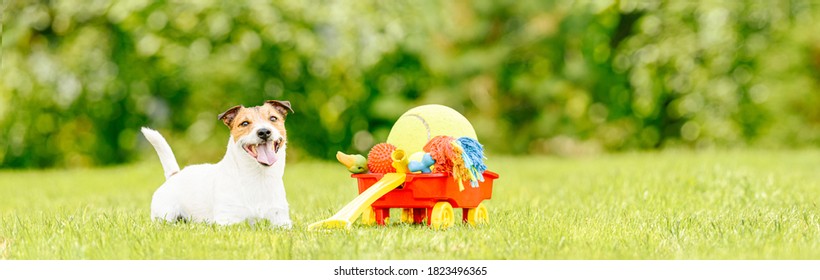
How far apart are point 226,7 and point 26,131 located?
4305mm

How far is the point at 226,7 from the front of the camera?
1228 centimetres

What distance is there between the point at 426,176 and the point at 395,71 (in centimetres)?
1002

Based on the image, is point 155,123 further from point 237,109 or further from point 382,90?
point 237,109

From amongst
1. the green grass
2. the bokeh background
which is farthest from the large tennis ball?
the bokeh background

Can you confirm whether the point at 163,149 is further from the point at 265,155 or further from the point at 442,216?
the point at 442,216

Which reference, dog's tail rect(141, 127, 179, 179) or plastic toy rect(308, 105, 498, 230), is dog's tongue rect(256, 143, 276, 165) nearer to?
plastic toy rect(308, 105, 498, 230)

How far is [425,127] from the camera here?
5.12 metres

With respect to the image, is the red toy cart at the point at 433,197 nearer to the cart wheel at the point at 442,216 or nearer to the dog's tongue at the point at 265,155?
the cart wheel at the point at 442,216

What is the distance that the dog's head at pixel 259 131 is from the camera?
4504 millimetres

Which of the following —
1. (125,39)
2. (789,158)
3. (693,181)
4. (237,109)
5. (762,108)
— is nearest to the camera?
(237,109)

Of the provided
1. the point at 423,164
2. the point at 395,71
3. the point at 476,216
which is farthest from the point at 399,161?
the point at 395,71

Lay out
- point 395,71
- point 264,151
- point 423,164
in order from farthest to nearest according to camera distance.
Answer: point 395,71
point 423,164
point 264,151

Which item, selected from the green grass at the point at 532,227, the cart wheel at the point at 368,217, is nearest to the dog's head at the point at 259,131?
the green grass at the point at 532,227

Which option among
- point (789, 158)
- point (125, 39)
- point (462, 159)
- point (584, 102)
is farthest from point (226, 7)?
point (462, 159)
